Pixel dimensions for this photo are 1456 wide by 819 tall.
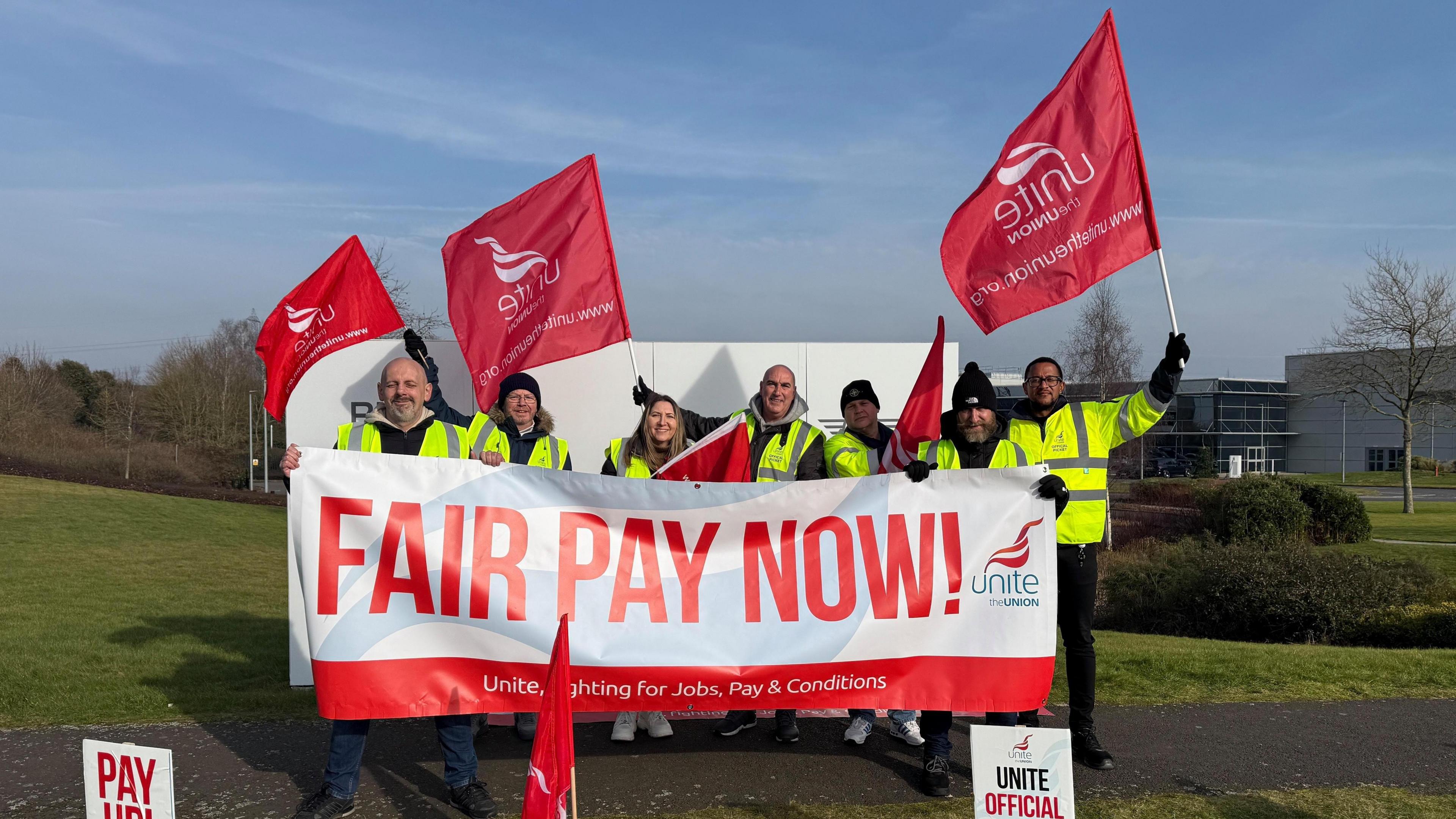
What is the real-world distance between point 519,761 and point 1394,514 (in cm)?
2818

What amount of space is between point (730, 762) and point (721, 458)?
1.66 meters

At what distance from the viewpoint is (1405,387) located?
27.8 meters

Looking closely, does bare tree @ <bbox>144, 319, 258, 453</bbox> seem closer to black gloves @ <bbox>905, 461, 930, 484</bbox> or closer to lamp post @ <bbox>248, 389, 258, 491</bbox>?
lamp post @ <bbox>248, 389, 258, 491</bbox>

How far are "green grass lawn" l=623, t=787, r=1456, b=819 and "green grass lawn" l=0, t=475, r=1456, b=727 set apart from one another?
1.73 m

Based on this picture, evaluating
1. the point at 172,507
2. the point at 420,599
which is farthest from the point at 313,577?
the point at 172,507

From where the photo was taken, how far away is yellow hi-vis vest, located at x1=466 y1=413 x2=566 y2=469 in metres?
5.50

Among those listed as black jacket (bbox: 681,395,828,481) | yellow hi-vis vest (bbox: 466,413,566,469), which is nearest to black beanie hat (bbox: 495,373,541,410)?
yellow hi-vis vest (bbox: 466,413,566,469)

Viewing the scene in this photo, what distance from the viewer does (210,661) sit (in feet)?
26.3

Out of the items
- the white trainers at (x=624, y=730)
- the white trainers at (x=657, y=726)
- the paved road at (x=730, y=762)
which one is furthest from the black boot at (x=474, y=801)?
the white trainers at (x=657, y=726)

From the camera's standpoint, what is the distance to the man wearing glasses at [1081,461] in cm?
505

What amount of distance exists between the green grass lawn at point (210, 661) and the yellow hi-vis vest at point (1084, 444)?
1.98 metres

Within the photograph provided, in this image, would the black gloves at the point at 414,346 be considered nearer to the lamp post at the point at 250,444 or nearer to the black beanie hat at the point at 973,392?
the black beanie hat at the point at 973,392

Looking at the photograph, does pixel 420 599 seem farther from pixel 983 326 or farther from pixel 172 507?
pixel 172 507

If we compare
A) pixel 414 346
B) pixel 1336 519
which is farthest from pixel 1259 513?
pixel 414 346
